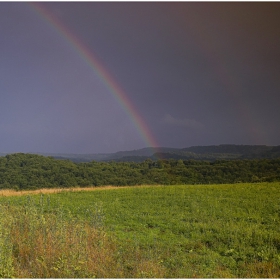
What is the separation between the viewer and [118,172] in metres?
74.8

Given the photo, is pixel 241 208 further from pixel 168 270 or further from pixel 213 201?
pixel 168 270

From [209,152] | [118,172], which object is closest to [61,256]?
[118,172]

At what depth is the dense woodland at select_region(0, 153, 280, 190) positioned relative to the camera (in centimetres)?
6419

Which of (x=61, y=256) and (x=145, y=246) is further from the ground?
(x=61, y=256)

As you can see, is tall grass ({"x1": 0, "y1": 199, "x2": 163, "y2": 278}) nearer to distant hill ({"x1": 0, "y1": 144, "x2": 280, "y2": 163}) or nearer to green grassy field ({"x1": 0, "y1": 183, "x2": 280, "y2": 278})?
green grassy field ({"x1": 0, "y1": 183, "x2": 280, "y2": 278})

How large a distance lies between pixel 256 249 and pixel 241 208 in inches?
289

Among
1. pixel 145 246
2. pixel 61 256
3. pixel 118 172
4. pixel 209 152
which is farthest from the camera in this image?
pixel 209 152

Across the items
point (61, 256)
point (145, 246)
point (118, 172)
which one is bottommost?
point (118, 172)

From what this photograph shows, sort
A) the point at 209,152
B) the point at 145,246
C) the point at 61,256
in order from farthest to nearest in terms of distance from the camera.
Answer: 1. the point at 209,152
2. the point at 145,246
3. the point at 61,256

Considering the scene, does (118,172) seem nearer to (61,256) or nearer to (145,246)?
(145,246)

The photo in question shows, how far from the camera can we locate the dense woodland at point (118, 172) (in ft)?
211

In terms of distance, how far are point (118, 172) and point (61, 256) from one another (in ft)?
221

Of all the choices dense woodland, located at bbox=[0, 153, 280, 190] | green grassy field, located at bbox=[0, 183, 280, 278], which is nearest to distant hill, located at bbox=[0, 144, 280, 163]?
dense woodland, located at bbox=[0, 153, 280, 190]

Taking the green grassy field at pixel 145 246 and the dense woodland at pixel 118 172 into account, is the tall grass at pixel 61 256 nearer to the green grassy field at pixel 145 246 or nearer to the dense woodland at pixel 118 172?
the green grassy field at pixel 145 246
